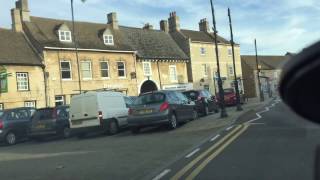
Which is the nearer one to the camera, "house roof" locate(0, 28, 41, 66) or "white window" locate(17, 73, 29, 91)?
"house roof" locate(0, 28, 41, 66)

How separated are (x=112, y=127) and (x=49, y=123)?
9.33ft

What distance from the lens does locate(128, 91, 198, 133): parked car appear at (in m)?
20.0

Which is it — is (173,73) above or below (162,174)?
above

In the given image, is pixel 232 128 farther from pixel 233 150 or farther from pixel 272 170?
pixel 272 170

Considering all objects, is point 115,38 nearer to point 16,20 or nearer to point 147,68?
point 147,68

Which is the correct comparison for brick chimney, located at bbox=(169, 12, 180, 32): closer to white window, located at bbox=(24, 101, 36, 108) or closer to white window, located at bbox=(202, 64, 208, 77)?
white window, located at bbox=(202, 64, 208, 77)

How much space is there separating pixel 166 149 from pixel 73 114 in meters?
8.51

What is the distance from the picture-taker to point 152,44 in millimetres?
56094

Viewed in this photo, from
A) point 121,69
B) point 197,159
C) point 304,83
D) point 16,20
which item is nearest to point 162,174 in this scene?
point 197,159

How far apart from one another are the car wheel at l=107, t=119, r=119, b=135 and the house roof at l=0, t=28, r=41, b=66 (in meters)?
19.5


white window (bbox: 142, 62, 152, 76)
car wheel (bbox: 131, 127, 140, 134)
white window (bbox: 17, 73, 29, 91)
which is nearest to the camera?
car wheel (bbox: 131, 127, 140, 134)

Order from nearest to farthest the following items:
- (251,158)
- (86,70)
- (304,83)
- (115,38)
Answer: (304,83)
(251,158)
(86,70)
(115,38)

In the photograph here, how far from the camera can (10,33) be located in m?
43.3

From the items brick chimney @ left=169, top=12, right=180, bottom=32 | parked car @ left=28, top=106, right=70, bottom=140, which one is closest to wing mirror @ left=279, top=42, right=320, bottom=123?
parked car @ left=28, top=106, right=70, bottom=140
